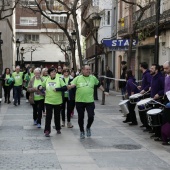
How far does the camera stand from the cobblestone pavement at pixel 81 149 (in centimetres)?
828

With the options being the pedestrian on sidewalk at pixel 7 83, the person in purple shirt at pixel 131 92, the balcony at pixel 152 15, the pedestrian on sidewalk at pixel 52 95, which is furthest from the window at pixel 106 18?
the pedestrian on sidewalk at pixel 52 95

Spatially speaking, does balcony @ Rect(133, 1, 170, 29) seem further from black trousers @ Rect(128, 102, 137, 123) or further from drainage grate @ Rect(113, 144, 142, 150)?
drainage grate @ Rect(113, 144, 142, 150)

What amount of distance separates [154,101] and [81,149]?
8.07 ft

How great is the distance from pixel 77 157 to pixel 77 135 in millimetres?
2963

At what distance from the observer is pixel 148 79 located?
43.8 ft

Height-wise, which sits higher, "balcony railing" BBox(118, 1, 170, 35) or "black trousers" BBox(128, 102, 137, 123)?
"balcony railing" BBox(118, 1, 170, 35)

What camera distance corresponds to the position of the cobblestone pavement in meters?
8.28

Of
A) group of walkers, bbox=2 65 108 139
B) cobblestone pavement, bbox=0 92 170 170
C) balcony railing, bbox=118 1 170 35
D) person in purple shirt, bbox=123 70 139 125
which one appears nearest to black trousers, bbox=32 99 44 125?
group of walkers, bbox=2 65 108 139

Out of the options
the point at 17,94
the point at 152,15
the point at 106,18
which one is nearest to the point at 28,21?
the point at 106,18

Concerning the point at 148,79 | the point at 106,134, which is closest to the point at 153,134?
the point at 106,134

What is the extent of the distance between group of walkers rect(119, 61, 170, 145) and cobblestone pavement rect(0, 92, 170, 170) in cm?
32

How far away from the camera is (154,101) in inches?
447

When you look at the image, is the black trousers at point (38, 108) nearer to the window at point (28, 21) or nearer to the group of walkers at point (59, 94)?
the group of walkers at point (59, 94)

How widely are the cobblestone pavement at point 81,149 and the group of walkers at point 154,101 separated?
318 mm
